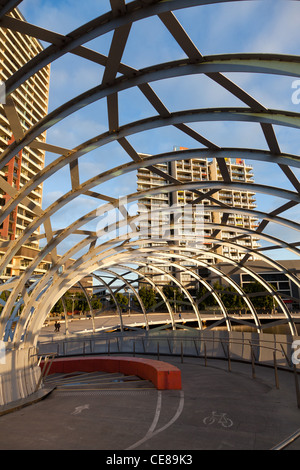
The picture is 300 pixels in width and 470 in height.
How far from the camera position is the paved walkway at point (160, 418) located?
23.1 ft

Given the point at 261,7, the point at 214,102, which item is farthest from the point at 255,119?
the point at 261,7

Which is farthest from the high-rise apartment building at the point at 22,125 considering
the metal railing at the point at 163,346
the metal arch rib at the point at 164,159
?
the metal arch rib at the point at 164,159

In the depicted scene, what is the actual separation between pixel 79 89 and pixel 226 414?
10.2 m

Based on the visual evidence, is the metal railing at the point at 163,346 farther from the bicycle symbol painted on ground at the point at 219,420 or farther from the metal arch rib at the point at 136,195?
the bicycle symbol painted on ground at the point at 219,420

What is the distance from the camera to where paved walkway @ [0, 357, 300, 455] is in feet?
23.1

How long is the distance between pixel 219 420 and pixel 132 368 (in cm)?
846

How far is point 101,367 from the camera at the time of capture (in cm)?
1791

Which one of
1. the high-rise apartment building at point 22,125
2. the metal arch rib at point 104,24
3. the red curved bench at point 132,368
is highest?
the high-rise apartment building at point 22,125

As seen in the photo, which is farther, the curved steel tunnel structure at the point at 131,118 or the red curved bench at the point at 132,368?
the red curved bench at the point at 132,368

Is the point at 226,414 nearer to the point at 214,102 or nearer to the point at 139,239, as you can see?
the point at 214,102

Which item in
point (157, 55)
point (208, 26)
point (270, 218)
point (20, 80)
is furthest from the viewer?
point (270, 218)

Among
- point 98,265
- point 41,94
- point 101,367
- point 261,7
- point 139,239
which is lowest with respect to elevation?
point 101,367

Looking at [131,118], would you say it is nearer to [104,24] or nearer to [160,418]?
[104,24]

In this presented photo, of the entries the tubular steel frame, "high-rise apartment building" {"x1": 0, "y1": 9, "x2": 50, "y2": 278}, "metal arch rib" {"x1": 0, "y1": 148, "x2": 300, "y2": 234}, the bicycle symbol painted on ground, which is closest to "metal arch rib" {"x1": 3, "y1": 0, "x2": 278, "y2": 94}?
the tubular steel frame
